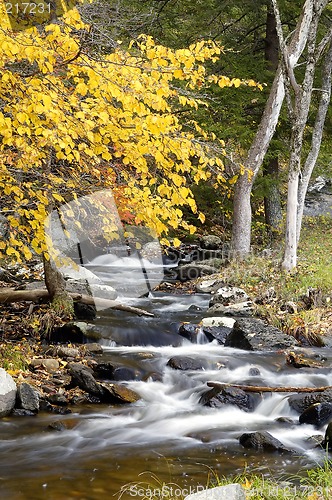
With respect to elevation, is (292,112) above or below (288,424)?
above

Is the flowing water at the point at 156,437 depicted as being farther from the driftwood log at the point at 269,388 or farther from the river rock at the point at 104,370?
the river rock at the point at 104,370

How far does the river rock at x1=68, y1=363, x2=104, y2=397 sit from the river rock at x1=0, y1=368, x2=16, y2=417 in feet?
2.90

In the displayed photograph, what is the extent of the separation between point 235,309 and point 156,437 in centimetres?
512

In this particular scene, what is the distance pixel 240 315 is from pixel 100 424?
16.8 feet

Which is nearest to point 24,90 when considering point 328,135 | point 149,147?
point 149,147

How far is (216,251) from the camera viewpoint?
16.7 meters

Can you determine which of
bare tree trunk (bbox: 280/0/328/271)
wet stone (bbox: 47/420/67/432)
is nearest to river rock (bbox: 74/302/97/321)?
wet stone (bbox: 47/420/67/432)

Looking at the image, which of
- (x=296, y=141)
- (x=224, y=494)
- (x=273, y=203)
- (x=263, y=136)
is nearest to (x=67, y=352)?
(x=224, y=494)

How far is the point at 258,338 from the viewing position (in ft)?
30.6

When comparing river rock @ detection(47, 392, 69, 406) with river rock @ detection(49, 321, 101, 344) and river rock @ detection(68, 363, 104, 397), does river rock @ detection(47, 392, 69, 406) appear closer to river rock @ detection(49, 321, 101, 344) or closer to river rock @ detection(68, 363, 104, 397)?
river rock @ detection(68, 363, 104, 397)

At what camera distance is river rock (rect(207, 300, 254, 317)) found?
35.7 feet

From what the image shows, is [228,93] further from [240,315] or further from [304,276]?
[240,315]

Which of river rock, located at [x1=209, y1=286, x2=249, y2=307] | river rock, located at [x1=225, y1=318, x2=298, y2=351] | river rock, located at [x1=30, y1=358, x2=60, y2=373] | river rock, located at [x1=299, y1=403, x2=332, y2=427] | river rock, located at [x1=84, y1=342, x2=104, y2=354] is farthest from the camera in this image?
river rock, located at [x1=209, y1=286, x2=249, y2=307]

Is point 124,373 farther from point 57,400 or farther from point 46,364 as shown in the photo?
point 57,400
